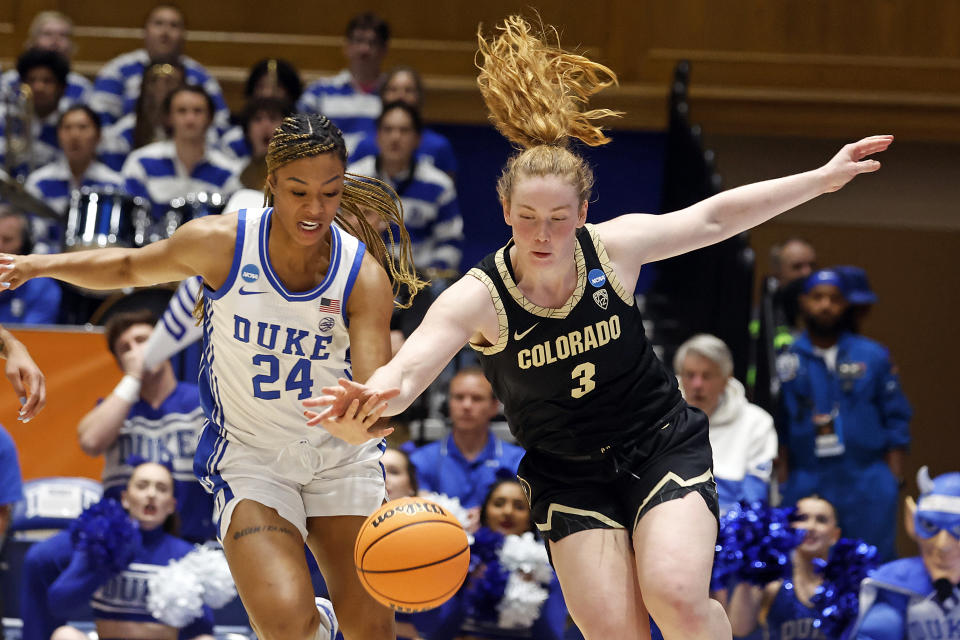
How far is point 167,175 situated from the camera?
8.46 meters

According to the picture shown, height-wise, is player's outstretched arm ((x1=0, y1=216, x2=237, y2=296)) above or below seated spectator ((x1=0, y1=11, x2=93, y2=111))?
Result: below

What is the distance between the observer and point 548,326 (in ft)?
13.4

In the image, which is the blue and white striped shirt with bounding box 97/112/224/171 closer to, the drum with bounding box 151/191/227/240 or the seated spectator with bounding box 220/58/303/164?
the seated spectator with bounding box 220/58/303/164

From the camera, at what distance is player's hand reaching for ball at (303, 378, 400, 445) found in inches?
136

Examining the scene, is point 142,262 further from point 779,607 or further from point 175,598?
point 779,607

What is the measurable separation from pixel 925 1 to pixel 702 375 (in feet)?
17.6

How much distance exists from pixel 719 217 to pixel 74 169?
579 centimetres

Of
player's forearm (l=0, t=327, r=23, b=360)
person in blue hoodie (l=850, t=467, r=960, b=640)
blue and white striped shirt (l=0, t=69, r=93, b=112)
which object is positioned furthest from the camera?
blue and white striped shirt (l=0, t=69, r=93, b=112)

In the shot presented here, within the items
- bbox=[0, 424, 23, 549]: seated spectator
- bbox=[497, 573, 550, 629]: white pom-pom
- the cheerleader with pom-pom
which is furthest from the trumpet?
bbox=[497, 573, 550, 629]: white pom-pom

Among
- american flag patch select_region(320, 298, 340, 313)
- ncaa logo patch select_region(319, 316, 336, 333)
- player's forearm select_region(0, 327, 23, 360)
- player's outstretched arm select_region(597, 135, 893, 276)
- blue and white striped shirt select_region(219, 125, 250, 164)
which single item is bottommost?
player's forearm select_region(0, 327, 23, 360)

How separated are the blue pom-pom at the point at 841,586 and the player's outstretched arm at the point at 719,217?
228 cm

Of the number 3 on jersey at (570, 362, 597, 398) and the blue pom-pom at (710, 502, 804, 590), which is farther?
the blue pom-pom at (710, 502, 804, 590)

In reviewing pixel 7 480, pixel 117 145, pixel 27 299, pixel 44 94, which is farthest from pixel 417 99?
pixel 7 480

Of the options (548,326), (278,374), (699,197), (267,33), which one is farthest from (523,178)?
(267,33)
